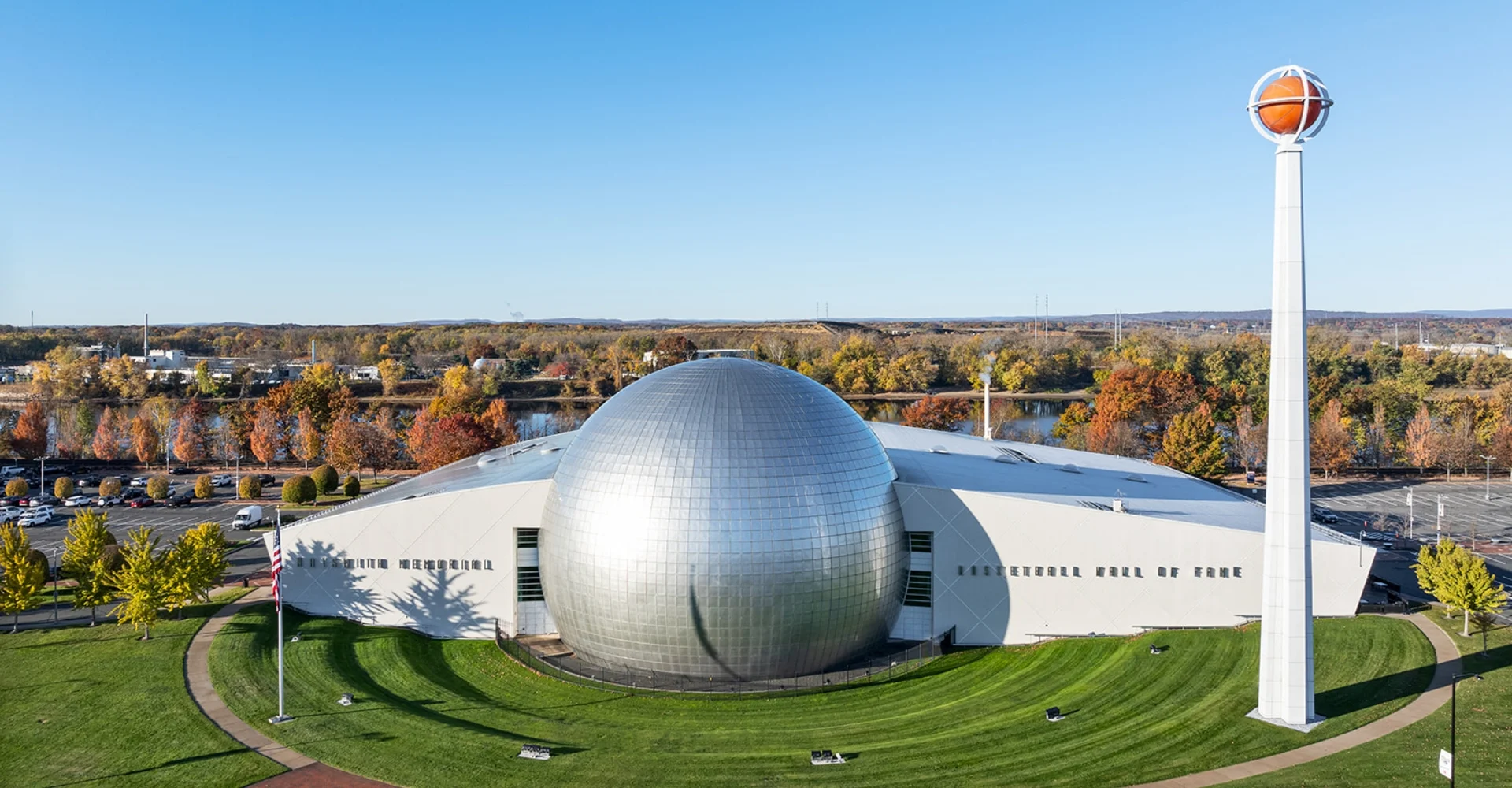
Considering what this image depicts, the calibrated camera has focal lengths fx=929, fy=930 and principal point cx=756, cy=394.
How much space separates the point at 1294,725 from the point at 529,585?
1241 inches

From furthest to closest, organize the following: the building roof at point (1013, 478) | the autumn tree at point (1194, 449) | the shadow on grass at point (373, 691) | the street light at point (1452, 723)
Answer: the autumn tree at point (1194, 449) → the building roof at point (1013, 478) → the shadow on grass at point (373, 691) → the street light at point (1452, 723)

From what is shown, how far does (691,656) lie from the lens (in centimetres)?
3756

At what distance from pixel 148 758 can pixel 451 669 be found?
11909 millimetres

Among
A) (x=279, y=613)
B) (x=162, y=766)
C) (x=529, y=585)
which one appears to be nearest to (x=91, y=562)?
(x=279, y=613)

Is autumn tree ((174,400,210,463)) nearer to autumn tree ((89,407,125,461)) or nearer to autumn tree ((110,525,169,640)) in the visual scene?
autumn tree ((89,407,125,461))

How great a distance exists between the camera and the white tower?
3084 cm

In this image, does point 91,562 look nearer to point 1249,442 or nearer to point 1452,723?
point 1452,723

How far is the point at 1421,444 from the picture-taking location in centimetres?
8794

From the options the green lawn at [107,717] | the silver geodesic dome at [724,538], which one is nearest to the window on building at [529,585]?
the silver geodesic dome at [724,538]

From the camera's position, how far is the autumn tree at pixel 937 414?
111350mm

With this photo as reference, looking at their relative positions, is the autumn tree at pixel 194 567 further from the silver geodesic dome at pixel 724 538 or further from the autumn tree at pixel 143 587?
the silver geodesic dome at pixel 724 538

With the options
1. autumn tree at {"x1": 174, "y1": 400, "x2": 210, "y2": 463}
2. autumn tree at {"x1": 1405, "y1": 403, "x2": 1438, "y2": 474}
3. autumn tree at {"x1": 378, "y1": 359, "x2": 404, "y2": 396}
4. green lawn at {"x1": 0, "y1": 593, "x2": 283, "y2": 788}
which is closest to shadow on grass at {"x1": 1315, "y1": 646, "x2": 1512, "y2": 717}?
green lawn at {"x1": 0, "y1": 593, "x2": 283, "y2": 788}

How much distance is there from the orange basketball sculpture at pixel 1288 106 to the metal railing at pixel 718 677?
2448cm

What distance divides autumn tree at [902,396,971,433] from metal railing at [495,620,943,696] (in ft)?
221
